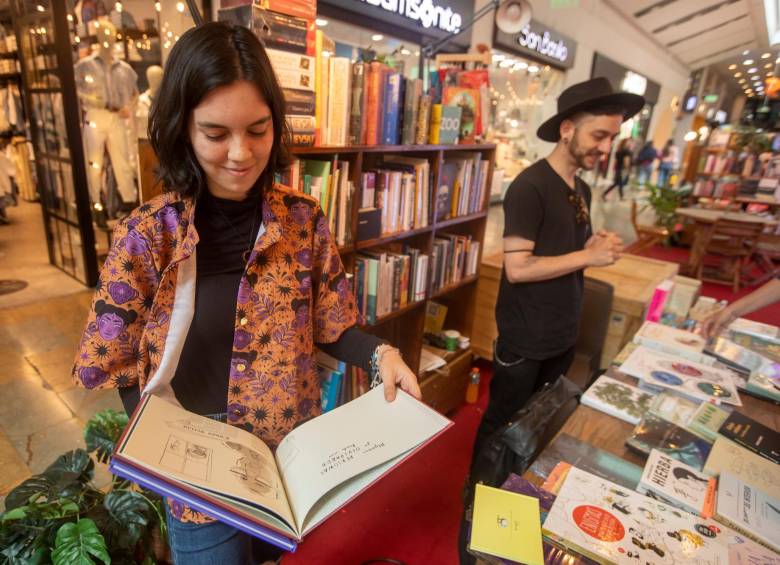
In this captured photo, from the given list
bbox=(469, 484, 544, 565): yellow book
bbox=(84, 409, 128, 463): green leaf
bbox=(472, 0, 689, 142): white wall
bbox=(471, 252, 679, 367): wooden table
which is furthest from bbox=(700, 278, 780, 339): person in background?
bbox=(472, 0, 689, 142): white wall

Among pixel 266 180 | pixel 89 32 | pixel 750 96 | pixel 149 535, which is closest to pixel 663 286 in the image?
pixel 266 180

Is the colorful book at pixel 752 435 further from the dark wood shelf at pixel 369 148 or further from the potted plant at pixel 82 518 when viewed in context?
the potted plant at pixel 82 518

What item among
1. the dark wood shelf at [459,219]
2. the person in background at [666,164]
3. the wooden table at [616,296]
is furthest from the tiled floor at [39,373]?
the person in background at [666,164]

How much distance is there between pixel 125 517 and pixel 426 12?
3548 millimetres

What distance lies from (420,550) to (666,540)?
1236mm

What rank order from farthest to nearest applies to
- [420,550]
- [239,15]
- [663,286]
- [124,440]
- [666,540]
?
[663,286]
[420,550]
[239,15]
[666,540]
[124,440]

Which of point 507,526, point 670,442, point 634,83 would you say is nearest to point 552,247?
point 670,442

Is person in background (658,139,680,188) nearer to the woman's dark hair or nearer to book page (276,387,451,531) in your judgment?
book page (276,387,451,531)

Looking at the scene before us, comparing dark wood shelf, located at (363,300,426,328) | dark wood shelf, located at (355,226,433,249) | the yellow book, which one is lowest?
dark wood shelf, located at (363,300,426,328)

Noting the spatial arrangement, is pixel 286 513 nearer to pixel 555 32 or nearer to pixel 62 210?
pixel 62 210

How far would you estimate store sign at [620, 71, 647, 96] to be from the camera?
30.0ft

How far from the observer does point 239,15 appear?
140cm

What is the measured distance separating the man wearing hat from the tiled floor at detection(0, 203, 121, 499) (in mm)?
1866

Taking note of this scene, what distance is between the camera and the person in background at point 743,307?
1.60 meters
